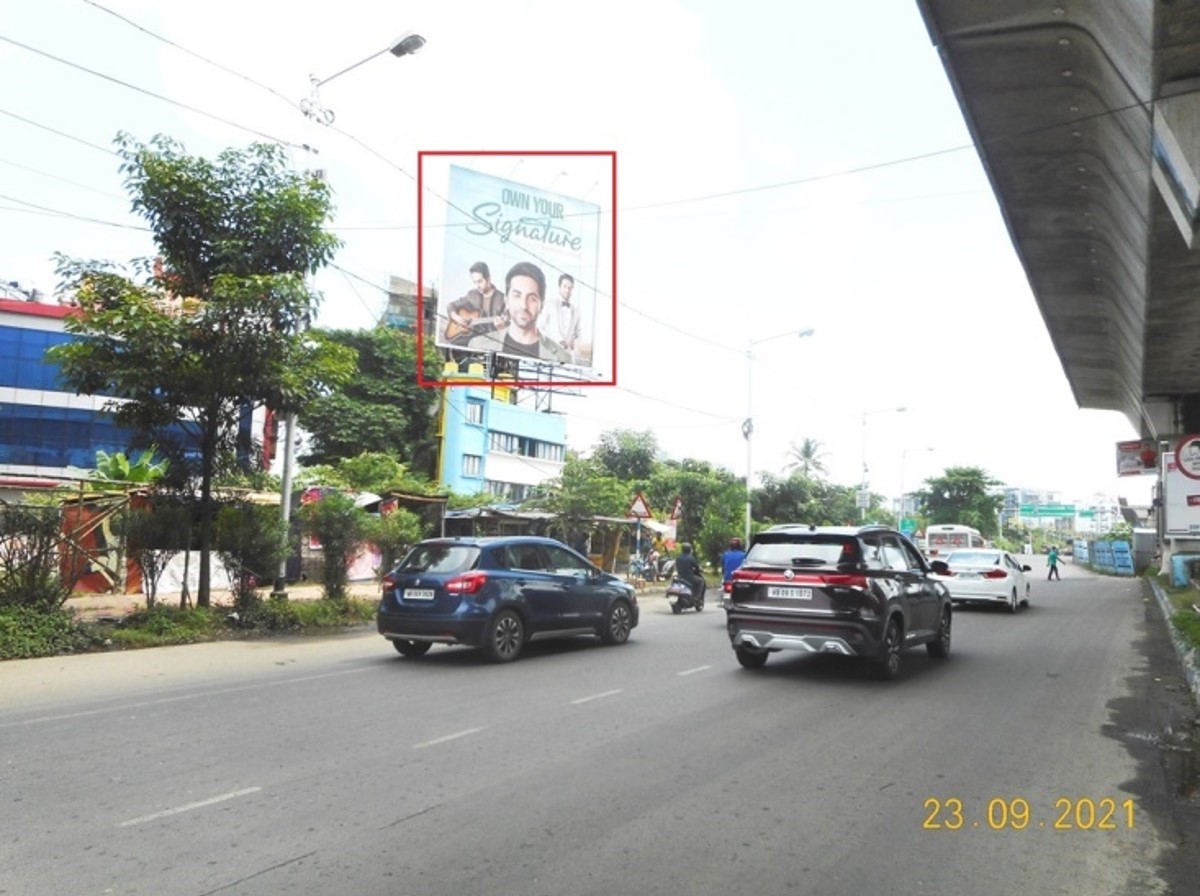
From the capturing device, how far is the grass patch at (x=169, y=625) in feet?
37.8

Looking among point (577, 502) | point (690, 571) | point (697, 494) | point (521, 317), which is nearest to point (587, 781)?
point (690, 571)

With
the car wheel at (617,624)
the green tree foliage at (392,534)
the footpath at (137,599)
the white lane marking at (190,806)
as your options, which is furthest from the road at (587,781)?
the green tree foliage at (392,534)

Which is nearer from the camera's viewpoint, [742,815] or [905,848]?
[905,848]

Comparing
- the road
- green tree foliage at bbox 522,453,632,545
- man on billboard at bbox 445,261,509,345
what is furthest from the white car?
man on billboard at bbox 445,261,509,345

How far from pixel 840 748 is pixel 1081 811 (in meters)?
1.78

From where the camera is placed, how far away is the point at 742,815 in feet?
16.8

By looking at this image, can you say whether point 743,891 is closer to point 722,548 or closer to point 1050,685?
point 1050,685

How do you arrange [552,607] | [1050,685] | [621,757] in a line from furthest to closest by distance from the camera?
[552,607] < [1050,685] < [621,757]

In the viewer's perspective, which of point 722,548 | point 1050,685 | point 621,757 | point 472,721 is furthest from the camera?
point 722,548

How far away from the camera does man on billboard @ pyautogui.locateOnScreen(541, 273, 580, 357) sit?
32.9 m

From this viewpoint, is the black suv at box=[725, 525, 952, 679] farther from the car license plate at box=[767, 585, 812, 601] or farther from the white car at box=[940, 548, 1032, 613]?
the white car at box=[940, 548, 1032, 613]

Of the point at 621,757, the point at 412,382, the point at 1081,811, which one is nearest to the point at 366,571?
the point at 621,757

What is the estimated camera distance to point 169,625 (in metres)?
13.2

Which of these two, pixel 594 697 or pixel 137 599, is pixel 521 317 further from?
pixel 594 697
